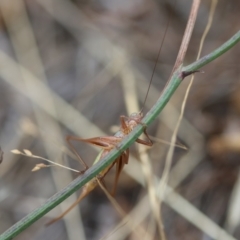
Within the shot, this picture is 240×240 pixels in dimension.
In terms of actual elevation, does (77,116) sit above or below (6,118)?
below

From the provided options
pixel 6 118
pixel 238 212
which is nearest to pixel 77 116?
pixel 6 118

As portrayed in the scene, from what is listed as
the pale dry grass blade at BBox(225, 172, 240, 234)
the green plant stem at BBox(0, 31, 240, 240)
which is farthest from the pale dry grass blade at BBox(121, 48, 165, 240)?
the green plant stem at BBox(0, 31, 240, 240)

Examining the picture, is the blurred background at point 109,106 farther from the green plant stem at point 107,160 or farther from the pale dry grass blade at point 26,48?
the green plant stem at point 107,160

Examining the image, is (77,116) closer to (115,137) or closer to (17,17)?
(17,17)

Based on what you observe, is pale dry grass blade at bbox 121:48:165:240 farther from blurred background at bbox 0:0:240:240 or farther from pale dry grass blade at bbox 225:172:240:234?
pale dry grass blade at bbox 225:172:240:234

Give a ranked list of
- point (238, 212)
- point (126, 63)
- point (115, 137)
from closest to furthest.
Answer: point (115, 137) < point (238, 212) < point (126, 63)

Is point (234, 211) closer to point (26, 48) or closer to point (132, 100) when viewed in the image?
point (132, 100)
